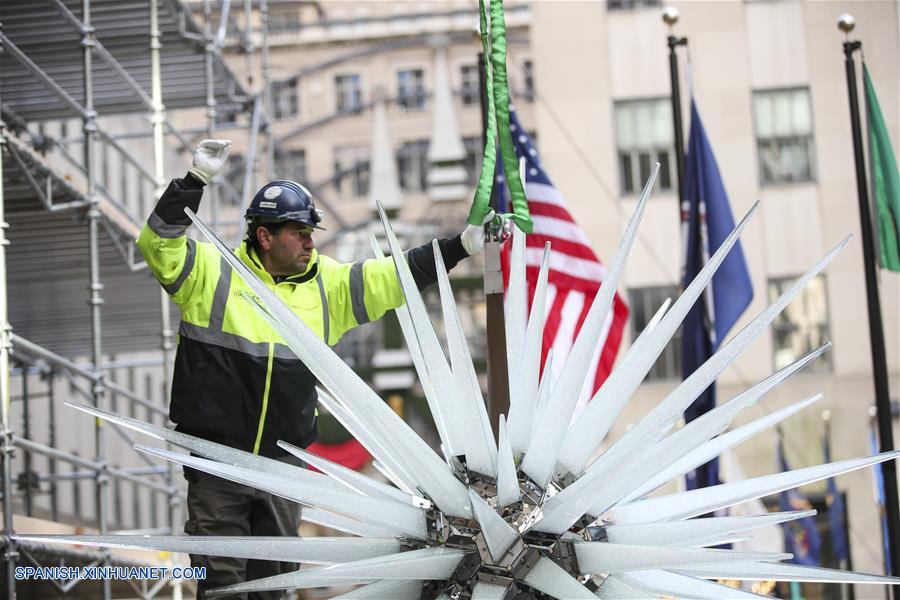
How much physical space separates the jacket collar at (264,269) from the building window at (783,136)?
22.1 metres

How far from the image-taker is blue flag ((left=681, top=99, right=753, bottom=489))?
12586mm

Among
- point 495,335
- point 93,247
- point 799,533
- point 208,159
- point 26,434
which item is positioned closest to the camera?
point 495,335

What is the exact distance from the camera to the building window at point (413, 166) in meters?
44.2

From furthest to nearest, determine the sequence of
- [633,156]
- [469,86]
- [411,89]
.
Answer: [411,89], [469,86], [633,156]

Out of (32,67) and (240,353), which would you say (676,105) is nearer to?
(32,67)

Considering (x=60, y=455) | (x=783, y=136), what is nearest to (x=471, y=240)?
(x=60, y=455)

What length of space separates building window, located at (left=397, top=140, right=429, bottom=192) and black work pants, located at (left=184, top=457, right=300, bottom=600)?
38.7m

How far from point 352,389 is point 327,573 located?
0.57 meters

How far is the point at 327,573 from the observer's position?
405 centimetres

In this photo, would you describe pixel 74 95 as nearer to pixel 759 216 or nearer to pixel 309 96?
pixel 759 216

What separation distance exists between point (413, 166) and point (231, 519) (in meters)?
39.3

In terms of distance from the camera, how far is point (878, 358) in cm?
1139

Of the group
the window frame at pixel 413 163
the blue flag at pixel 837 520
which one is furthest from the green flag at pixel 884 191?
the window frame at pixel 413 163

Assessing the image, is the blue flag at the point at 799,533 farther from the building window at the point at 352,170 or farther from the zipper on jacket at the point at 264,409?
the building window at the point at 352,170
